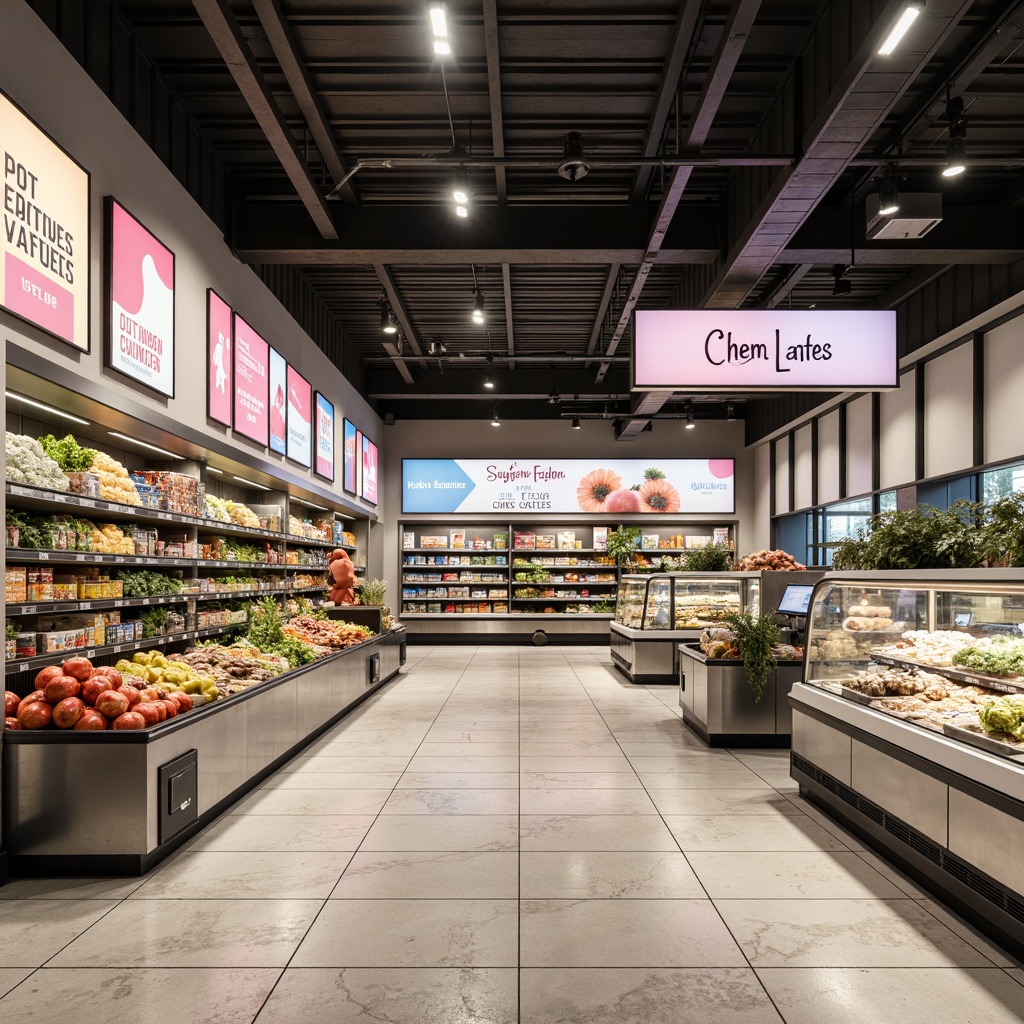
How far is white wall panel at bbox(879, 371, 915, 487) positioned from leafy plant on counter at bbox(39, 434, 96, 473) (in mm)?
8611

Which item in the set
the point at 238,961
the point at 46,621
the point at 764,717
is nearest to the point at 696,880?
the point at 238,961

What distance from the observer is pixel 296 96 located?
5691mm

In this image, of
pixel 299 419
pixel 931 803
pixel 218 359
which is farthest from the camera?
pixel 299 419

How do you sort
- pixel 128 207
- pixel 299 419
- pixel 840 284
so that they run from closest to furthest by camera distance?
1. pixel 128 207
2. pixel 840 284
3. pixel 299 419

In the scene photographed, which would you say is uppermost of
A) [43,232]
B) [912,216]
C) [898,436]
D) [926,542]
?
[912,216]

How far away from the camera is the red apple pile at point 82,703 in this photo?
3744 mm

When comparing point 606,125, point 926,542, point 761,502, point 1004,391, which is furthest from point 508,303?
point 761,502

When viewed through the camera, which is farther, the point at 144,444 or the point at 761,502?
the point at 761,502

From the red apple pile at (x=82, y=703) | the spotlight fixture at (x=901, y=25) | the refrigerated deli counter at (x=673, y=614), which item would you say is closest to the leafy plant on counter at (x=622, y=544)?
the refrigerated deli counter at (x=673, y=614)

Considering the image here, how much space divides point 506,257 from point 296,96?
2.57 meters

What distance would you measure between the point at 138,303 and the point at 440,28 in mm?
2746

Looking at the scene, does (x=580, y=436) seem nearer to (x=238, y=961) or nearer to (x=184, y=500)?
(x=184, y=500)

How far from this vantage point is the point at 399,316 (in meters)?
11.1

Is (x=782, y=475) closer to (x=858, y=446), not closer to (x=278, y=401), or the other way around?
(x=858, y=446)
